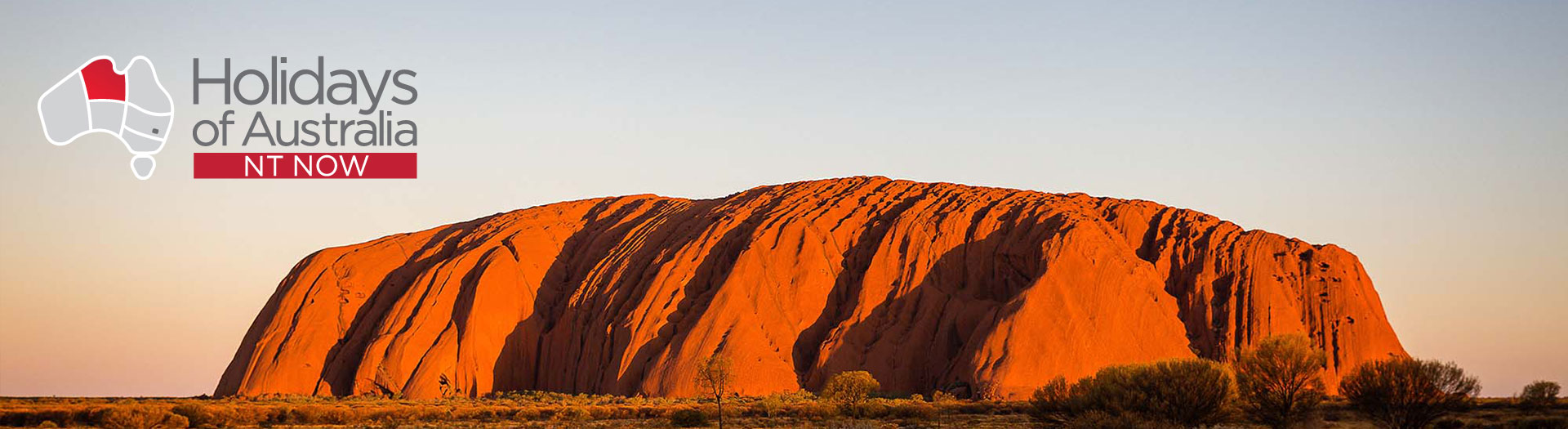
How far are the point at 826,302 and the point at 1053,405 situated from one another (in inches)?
1176

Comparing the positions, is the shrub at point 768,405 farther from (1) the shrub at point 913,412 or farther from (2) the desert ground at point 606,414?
(1) the shrub at point 913,412

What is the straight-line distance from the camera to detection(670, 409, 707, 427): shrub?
5597cm

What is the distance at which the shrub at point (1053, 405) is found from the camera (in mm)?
51188

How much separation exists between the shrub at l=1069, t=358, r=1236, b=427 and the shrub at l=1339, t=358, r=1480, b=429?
4.77m

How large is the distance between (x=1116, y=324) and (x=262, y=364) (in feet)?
178

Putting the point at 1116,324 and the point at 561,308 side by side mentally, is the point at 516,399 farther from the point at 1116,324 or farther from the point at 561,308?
the point at 1116,324

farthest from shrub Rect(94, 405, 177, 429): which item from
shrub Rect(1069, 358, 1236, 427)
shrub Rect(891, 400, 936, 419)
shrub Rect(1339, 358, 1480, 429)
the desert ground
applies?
shrub Rect(1339, 358, 1480, 429)

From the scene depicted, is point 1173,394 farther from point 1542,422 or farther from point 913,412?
point 913,412

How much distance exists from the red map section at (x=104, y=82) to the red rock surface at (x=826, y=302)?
110ft

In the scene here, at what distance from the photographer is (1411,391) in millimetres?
43875

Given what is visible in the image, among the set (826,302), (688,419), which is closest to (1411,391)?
(688,419)

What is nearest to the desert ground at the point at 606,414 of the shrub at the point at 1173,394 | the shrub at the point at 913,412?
the shrub at the point at 913,412

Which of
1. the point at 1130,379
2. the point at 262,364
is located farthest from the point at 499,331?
the point at 1130,379

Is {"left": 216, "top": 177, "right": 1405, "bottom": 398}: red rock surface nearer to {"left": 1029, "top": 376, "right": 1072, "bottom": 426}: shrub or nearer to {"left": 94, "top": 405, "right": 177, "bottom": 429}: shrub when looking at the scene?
{"left": 1029, "top": 376, "right": 1072, "bottom": 426}: shrub
